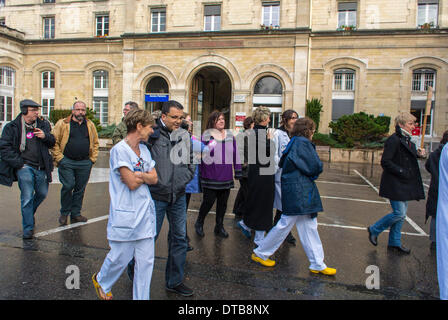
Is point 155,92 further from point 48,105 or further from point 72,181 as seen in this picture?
point 72,181

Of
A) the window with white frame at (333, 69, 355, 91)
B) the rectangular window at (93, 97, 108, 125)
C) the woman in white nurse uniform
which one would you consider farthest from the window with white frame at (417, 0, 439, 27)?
the woman in white nurse uniform

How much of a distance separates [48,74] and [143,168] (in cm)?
3006

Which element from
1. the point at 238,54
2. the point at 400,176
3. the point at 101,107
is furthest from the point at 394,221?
the point at 101,107

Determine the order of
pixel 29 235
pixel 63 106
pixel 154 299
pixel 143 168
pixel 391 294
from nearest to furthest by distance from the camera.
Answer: pixel 143 168 → pixel 154 299 → pixel 391 294 → pixel 29 235 → pixel 63 106

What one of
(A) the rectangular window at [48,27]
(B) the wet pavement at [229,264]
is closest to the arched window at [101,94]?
(A) the rectangular window at [48,27]

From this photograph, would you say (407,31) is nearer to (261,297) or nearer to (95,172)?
(95,172)

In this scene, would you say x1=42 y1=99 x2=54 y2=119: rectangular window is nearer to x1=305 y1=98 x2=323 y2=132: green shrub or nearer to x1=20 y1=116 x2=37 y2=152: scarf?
x1=305 y1=98 x2=323 y2=132: green shrub

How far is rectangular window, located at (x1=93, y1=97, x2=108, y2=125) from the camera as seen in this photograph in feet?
91.1

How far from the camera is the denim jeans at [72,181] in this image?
5.81 m

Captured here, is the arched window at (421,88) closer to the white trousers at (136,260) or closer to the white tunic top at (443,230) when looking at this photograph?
the white tunic top at (443,230)

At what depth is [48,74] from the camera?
1124 inches

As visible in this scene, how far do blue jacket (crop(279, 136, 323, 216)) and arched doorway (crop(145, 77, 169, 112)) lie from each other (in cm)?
2253

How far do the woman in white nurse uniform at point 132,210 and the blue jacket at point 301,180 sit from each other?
6.01 feet

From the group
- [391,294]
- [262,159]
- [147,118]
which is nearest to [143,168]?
[147,118]
